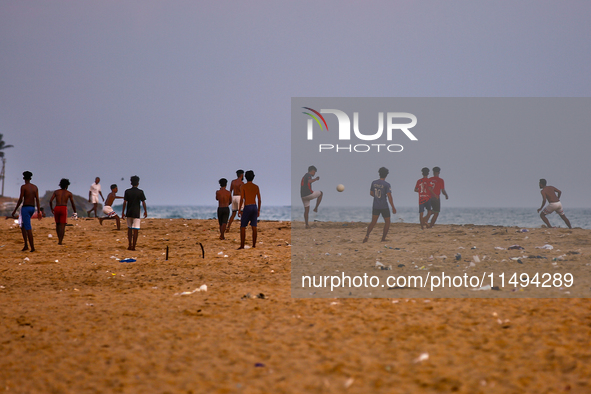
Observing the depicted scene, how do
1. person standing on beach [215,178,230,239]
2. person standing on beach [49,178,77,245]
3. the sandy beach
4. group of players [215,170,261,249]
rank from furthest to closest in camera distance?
1. person standing on beach [215,178,230,239]
2. person standing on beach [49,178,77,245]
3. group of players [215,170,261,249]
4. the sandy beach

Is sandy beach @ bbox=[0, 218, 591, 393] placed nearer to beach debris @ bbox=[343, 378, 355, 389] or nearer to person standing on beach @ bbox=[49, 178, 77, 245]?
beach debris @ bbox=[343, 378, 355, 389]

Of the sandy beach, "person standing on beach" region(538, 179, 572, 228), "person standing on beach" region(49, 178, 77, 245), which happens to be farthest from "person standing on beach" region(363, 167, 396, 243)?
"person standing on beach" region(49, 178, 77, 245)

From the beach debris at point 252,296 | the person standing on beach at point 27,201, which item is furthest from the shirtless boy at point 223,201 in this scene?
the beach debris at point 252,296

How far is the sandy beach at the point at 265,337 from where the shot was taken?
319cm

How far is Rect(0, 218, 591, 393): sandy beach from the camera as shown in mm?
3188

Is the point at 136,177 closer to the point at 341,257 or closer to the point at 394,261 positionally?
the point at 341,257

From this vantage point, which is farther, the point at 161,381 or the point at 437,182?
the point at 437,182

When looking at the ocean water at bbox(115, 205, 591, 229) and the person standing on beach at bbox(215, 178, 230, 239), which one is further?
the ocean water at bbox(115, 205, 591, 229)

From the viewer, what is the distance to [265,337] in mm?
4180

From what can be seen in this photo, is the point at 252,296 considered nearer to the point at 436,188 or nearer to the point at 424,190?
the point at 424,190

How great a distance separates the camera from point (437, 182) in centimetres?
1398

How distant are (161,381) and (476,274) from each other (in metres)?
5.67

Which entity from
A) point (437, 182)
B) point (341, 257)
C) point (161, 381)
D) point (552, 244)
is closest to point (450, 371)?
point (161, 381)

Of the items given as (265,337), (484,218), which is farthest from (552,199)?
(484,218)
